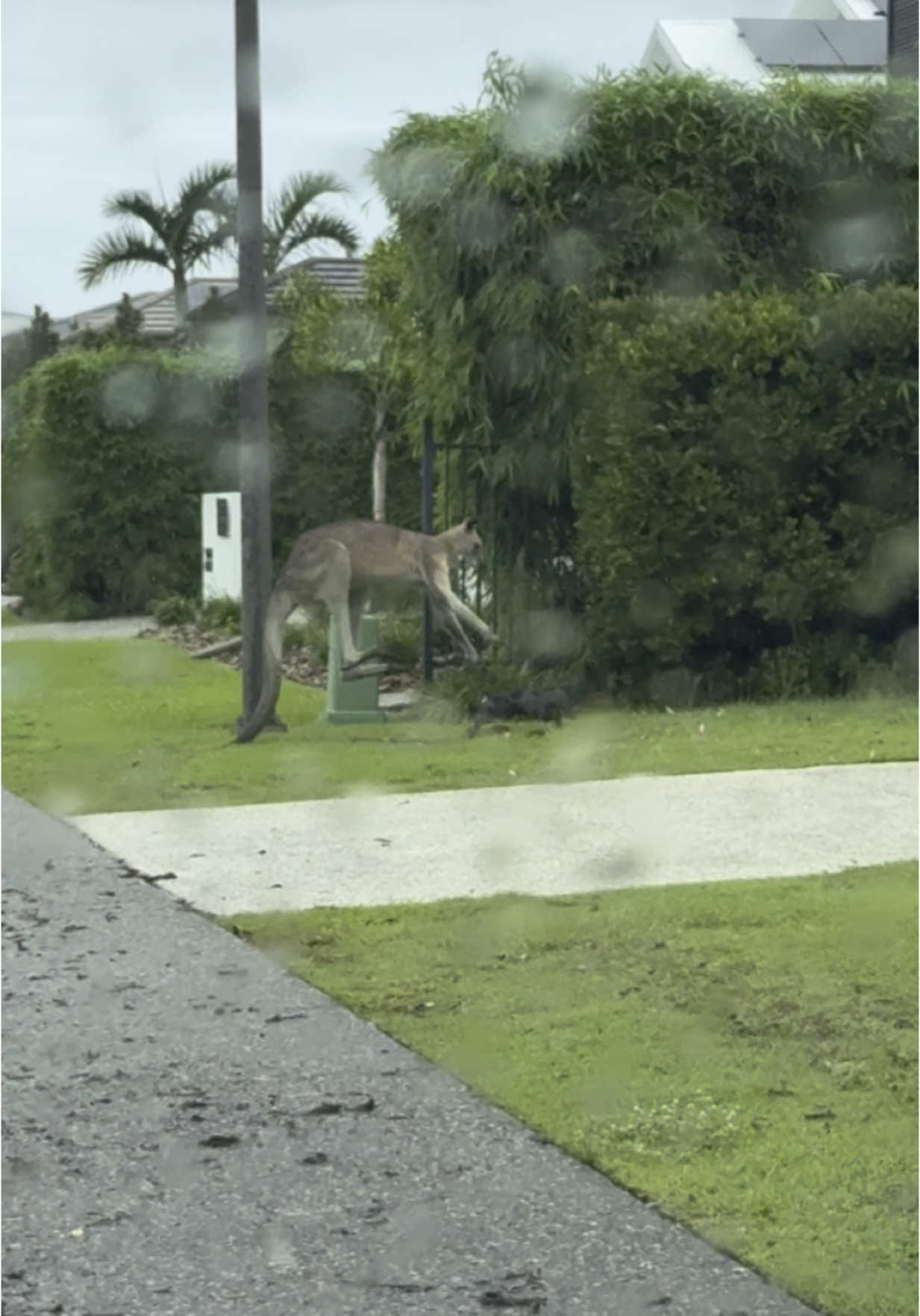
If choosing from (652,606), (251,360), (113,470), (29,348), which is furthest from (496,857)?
(29,348)

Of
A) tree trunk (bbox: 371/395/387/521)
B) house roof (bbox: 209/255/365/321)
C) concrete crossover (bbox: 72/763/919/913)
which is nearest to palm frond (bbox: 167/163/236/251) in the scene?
tree trunk (bbox: 371/395/387/521)

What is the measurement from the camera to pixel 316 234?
20781mm

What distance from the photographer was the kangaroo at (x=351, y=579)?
11.2 meters

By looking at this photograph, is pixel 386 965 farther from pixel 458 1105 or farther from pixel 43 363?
pixel 43 363

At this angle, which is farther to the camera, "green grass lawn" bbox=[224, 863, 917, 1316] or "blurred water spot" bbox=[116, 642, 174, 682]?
"blurred water spot" bbox=[116, 642, 174, 682]

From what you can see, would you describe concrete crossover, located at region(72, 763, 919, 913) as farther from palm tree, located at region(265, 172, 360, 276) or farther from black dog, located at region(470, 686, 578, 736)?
palm tree, located at region(265, 172, 360, 276)

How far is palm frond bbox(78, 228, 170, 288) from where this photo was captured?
10762 mm

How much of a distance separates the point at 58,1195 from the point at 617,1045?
56.7 inches

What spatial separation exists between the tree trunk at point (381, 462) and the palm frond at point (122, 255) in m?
2.31

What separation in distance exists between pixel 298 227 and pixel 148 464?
3154 millimetres

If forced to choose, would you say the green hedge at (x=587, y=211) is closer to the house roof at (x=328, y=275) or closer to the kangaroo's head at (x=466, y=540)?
the kangaroo's head at (x=466, y=540)

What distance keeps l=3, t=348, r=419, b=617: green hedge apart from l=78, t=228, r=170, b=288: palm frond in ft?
6.87

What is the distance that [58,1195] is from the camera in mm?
4203

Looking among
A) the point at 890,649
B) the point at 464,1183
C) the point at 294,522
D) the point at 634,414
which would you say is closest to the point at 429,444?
the point at 634,414
